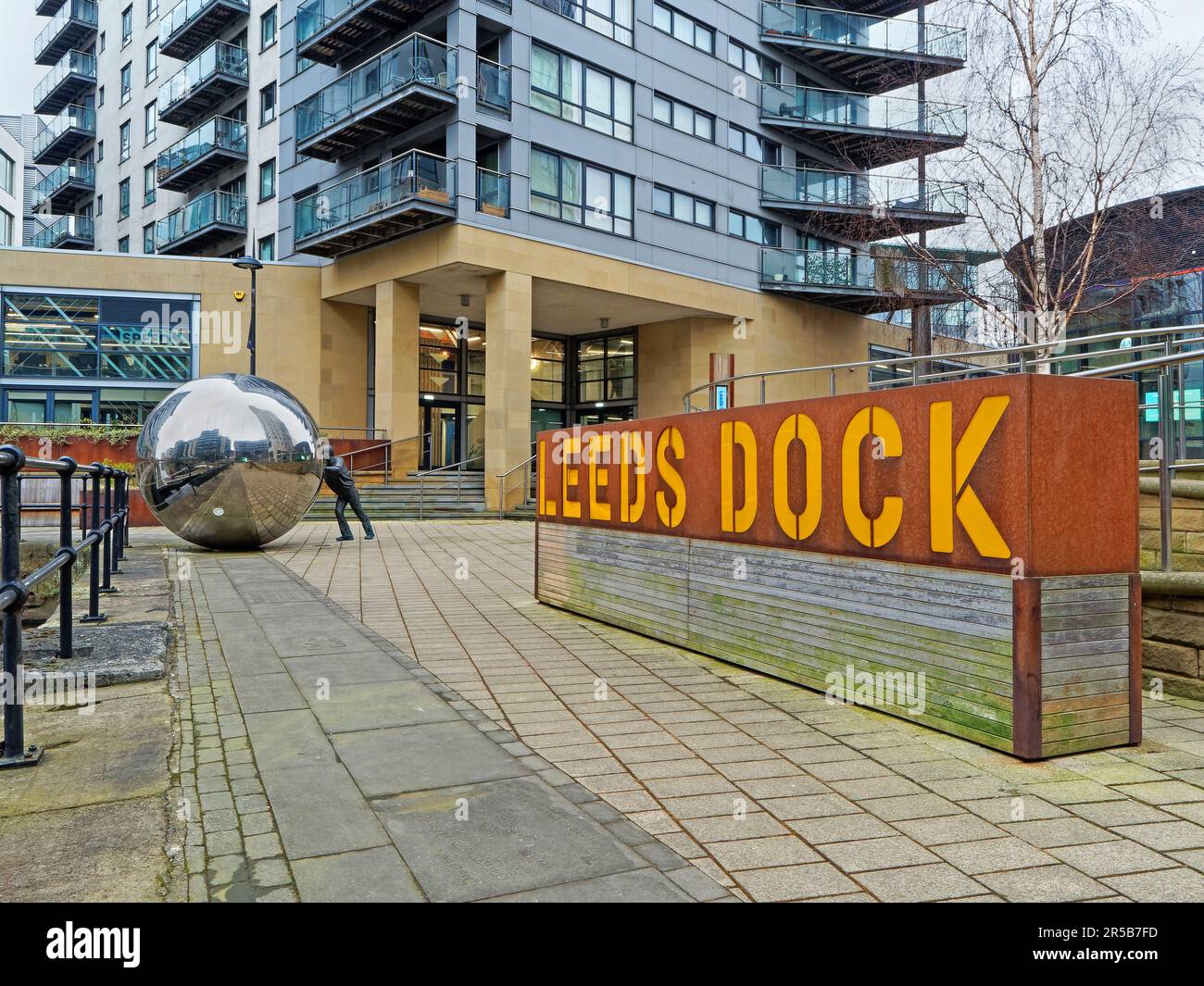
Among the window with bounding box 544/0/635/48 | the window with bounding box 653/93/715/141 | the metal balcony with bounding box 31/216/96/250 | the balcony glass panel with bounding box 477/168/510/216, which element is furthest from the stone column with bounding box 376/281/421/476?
the metal balcony with bounding box 31/216/96/250

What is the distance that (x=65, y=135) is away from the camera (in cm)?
5097

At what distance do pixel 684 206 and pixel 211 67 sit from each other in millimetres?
20827

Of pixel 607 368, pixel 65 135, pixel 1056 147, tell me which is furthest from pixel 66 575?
pixel 65 135

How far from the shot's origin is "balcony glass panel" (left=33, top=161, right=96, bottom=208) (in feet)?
164

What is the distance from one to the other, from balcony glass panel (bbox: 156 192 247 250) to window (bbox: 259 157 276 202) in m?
1.12

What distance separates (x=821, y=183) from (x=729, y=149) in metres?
4.24

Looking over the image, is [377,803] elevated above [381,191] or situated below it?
below

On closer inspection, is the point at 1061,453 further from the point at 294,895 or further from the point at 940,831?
the point at 294,895

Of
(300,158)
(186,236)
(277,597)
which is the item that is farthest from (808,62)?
(277,597)

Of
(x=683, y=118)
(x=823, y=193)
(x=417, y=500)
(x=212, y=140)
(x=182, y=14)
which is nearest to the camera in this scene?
(x=417, y=500)

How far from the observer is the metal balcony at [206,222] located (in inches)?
1395

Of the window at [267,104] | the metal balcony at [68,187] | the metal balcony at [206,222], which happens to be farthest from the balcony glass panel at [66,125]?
the window at [267,104]

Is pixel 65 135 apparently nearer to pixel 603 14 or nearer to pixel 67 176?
pixel 67 176

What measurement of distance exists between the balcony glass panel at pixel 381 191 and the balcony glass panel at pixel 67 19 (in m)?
35.2
